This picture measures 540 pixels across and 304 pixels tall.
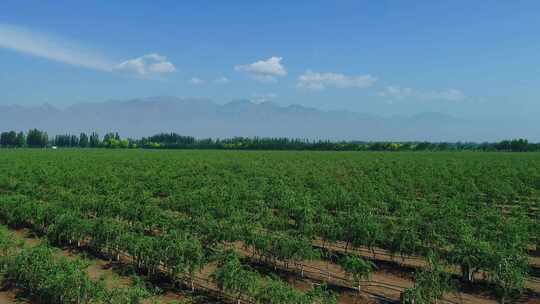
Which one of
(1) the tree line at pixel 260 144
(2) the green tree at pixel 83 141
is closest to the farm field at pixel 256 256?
Result: (1) the tree line at pixel 260 144

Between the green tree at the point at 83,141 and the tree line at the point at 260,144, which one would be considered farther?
the green tree at the point at 83,141

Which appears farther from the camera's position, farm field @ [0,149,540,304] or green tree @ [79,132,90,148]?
green tree @ [79,132,90,148]

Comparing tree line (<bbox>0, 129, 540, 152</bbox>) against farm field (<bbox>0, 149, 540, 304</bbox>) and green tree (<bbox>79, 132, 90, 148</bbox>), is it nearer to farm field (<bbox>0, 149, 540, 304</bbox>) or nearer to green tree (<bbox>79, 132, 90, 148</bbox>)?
green tree (<bbox>79, 132, 90, 148</bbox>)

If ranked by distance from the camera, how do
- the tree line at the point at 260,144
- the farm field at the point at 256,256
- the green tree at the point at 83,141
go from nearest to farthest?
the farm field at the point at 256,256 → the tree line at the point at 260,144 → the green tree at the point at 83,141

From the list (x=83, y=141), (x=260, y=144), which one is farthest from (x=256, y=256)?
(x=83, y=141)

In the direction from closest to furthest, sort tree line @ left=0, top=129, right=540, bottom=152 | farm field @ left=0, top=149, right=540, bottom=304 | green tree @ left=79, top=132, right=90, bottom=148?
1. farm field @ left=0, top=149, right=540, bottom=304
2. tree line @ left=0, top=129, right=540, bottom=152
3. green tree @ left=79, top=132, right=90, bottom=148

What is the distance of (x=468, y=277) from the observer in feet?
38.5

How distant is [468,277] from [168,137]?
7560 inches

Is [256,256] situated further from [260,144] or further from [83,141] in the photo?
[83,141]

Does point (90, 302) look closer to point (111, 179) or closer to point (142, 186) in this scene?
point (142, 186)

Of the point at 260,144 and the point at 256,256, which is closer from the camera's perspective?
the point at 256,256

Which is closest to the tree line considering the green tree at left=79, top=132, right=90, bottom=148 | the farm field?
the green tree at left=79, top=132, right=90, bottom=148

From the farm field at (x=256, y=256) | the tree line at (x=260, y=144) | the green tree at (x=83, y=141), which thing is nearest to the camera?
the farm field at (x=256, y=256)

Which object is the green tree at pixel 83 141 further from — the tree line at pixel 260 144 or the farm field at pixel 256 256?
the farm field at pixel 256 256
